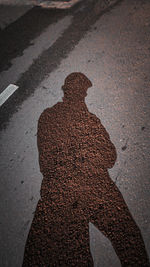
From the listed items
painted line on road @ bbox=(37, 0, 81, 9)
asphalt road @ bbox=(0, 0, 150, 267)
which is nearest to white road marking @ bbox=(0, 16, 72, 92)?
asphalt road @ bbox=(0, 0, 150, 267)

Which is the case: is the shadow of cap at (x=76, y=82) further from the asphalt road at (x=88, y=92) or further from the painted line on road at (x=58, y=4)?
→ the painted line on road at (x=58, y=4)

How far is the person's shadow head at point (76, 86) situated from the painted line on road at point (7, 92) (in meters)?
1.20

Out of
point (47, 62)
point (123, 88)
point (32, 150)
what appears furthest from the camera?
point (47, 62)

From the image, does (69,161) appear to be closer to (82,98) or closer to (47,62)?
(82,98)

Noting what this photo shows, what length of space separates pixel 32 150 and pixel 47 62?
8.17 feet

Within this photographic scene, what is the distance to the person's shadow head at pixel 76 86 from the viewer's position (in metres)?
3.40

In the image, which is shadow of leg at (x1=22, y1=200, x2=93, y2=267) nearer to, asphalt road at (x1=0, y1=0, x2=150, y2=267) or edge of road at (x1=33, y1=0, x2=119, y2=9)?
asphalt road at (x1=0, y1=0, x2=150, y2=267)

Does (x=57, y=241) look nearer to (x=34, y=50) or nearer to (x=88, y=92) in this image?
(x=88, y=92)

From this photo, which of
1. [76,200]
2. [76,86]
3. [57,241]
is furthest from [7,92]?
[57,241]

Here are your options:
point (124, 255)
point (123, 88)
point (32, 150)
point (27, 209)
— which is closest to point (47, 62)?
point (123, 88)

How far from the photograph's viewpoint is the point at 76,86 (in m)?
3.55

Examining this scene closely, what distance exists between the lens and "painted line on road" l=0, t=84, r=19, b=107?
12.0ft

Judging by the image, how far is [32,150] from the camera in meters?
2.88

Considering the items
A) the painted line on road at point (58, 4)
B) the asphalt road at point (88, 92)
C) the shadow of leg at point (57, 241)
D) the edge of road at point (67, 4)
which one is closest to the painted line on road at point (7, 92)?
the asphalt road at point (88, 92)
